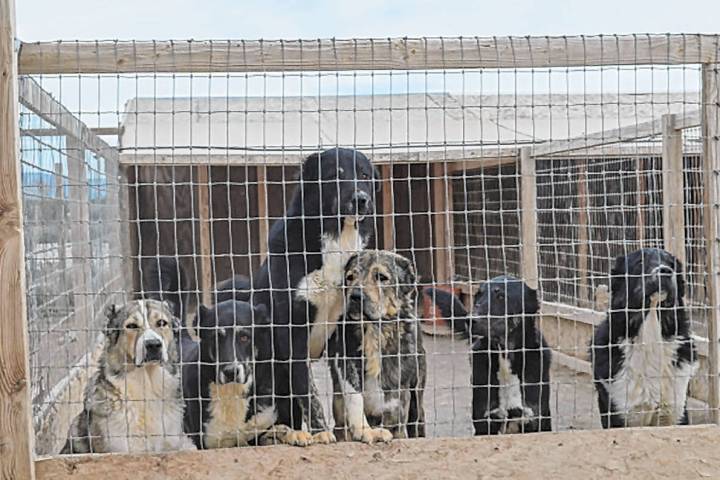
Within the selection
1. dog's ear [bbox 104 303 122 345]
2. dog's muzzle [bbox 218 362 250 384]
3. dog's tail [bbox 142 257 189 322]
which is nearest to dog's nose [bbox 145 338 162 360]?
dog's ear [bbox 104 303 122 345]

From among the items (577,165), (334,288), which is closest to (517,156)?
(577,165)

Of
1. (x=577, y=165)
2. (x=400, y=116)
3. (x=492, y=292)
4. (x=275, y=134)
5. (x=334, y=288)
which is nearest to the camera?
(x=334, y=288)

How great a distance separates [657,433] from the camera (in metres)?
4.46

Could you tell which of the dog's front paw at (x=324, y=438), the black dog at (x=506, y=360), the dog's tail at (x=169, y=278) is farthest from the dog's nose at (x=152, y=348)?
the black dog at (x=506, y=360)

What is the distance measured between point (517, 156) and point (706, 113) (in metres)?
4.69

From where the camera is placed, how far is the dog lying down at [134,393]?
14.3 ft

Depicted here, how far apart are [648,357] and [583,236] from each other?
14.2ft

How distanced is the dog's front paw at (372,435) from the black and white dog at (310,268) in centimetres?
24

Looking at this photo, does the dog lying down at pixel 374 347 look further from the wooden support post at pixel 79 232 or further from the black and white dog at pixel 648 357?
the wooden support post at pixel 79 232

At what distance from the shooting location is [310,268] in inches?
186

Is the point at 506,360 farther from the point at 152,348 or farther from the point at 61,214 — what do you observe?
the point at 61,214

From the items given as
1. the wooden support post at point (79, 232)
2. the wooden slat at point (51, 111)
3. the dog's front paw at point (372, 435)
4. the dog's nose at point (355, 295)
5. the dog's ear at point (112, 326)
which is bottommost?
the dog's front paw at point (372, 435)

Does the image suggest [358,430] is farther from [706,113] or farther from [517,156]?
[517,156]

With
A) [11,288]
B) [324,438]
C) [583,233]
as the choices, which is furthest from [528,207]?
[11,288]
